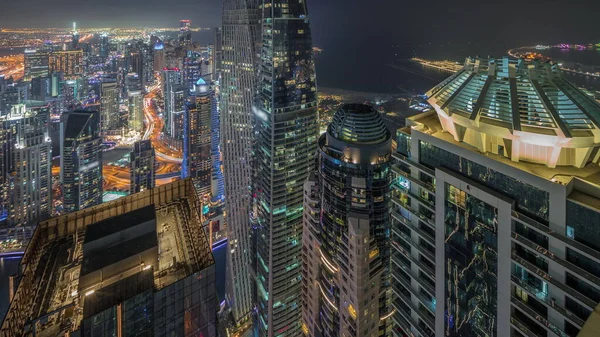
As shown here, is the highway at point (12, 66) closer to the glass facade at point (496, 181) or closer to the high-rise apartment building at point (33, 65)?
the high-rise apartment building at point (33, 65)

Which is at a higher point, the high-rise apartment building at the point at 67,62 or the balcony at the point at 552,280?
the high-rise apartment building at the point at 67,62

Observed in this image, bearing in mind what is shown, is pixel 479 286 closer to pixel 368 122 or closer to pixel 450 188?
pixel 450 188

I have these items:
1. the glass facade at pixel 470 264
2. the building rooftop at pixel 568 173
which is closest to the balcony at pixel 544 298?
the glass facade at pixel 470 264

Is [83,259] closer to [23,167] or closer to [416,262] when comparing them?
[416,262]

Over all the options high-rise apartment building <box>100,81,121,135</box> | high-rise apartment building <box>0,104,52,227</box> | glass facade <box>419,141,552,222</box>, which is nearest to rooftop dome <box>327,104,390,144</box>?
glass facade <box>419,141,552,222</box>

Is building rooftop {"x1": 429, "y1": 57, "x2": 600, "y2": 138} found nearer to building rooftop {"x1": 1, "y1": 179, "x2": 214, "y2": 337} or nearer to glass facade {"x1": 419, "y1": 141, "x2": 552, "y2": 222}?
glass facade {"x1": 419, "y1": 141, "x2": 552, "y2": 222}

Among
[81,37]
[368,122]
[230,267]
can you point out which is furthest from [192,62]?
[368,122]
